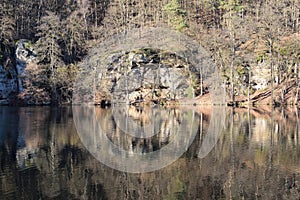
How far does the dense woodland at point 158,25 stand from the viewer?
5194 centimetres

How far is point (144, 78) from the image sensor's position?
59.4m

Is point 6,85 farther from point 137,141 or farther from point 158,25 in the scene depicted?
point 137,141

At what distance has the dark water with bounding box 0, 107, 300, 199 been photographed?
1255cm

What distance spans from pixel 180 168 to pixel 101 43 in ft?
176

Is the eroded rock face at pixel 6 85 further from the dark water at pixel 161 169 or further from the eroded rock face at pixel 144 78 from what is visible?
the dark water at pixel 161 169

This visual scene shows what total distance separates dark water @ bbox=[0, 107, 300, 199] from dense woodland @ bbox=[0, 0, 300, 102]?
26716mm

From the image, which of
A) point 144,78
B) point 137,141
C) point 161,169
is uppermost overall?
point 144,78

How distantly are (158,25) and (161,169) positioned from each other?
5471 centimetres

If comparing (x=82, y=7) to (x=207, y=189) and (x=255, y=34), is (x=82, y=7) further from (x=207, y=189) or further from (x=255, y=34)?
(x=207, y=189)

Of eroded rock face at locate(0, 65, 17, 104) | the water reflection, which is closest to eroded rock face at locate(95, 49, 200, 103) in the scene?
eroded rock face at locate(0, 65, 17, 104)

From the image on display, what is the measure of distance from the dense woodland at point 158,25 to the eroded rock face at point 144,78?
4832 millimetres

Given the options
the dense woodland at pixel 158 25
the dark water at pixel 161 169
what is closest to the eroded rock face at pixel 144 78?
the dense woodland at pixel 158 25

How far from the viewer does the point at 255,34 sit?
5309 centimetres

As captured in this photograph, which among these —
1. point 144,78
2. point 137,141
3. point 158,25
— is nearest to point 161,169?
point 137,141
